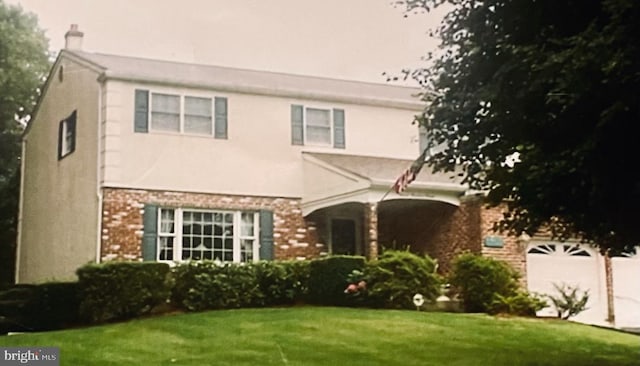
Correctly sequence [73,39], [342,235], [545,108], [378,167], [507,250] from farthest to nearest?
[342,235] → [378,167] → [507,250] → [73,39] → [545,108]

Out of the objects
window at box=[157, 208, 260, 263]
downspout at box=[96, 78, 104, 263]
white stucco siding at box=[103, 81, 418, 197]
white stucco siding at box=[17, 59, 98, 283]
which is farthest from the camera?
window at box=[157, 208, 260, 263]

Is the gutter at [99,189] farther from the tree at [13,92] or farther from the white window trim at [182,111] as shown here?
the tree at [13,92]

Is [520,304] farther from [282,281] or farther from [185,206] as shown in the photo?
[185,206]

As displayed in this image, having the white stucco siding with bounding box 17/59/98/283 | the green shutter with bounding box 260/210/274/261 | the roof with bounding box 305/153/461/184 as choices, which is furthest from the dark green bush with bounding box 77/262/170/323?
the roof with bounding box 305/153/461/184

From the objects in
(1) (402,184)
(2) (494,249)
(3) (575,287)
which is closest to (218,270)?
(1) (402,184)

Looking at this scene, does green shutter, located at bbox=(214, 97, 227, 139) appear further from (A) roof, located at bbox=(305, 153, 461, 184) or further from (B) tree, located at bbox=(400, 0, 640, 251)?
(B) tree, located at bbox=(400, 0, 640, 251)

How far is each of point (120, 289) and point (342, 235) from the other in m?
1.99

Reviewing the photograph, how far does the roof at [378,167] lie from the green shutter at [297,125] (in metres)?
0.21

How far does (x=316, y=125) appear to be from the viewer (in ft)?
24.1

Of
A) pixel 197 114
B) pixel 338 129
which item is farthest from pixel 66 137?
pixel 338 129

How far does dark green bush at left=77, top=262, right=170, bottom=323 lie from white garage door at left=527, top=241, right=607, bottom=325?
2.59m

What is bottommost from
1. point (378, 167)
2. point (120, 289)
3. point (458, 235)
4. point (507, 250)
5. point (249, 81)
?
point (120, 289)

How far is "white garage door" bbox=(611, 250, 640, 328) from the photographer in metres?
6.00

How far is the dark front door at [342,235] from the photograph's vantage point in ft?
23.5
